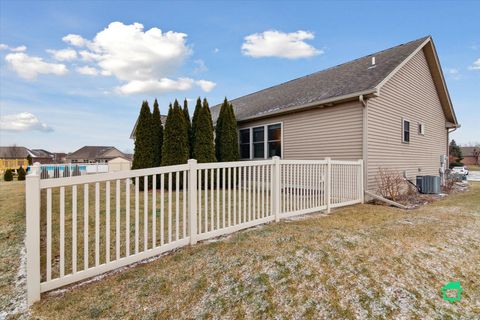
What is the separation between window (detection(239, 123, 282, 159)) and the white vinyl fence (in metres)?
3.84

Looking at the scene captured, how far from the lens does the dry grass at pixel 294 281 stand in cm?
237

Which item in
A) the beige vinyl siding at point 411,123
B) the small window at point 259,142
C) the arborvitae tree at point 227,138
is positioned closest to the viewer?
the beige vinyl siding at point 411,123

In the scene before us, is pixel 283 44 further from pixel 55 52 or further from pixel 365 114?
pixel 55 52

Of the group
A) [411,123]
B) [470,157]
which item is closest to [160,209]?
[411,123]

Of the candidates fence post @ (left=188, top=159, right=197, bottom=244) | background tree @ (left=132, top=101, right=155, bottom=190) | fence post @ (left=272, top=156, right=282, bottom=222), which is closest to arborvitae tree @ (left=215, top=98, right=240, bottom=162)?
background tree @ (left=132, top=101, right=155, bottom=190)

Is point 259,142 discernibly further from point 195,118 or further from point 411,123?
point 411,123

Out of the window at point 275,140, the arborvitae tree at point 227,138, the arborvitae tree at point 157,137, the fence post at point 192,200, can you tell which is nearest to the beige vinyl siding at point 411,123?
the window at point 275,140

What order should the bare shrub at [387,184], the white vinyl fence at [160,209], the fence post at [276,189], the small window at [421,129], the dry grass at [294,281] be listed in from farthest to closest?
1. the small window at [421,129]
2. the bare shrub at [387,184]
3. the fence post at [276,189]
4. the white vinyl fence at [160,209]
5. the dry grass at [294,281]

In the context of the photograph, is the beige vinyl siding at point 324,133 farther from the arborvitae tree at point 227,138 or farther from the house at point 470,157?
the house at point 470,157

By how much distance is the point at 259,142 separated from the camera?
10992 mm

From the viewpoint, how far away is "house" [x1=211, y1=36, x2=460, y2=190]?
771 centimetres

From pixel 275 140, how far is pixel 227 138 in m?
1.96

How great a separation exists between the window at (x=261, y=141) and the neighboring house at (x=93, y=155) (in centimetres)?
4839

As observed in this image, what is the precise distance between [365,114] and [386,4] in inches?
208
